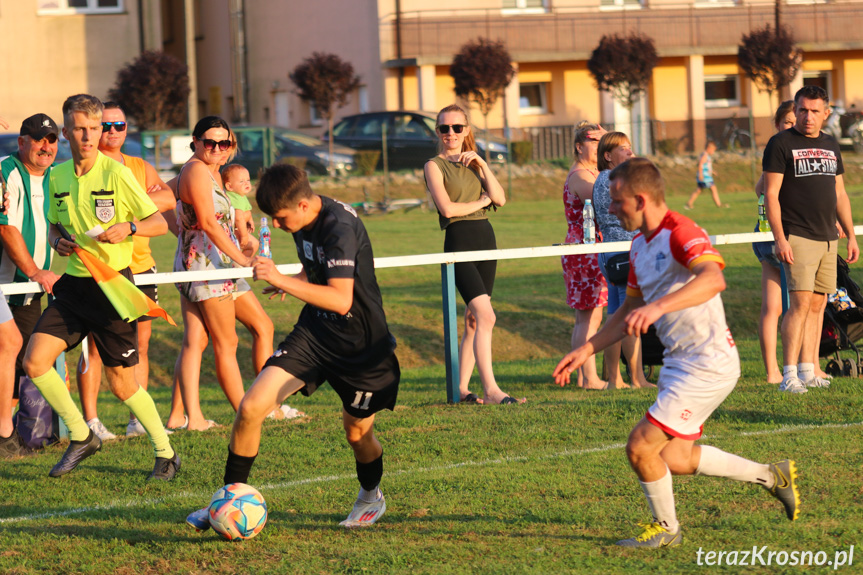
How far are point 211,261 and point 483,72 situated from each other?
27489mm

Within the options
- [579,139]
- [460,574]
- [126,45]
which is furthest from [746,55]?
[460,574]

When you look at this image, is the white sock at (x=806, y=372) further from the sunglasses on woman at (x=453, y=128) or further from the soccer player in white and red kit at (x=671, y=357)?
the soccer player in white and red kit at (x=671, y=357)

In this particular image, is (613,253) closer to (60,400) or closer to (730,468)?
(730,468)

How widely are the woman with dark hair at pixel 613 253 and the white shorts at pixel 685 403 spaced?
3427 mm

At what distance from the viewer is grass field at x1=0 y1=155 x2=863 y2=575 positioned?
4977 millimetres

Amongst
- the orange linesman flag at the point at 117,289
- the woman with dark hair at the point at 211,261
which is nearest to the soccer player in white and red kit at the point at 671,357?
the orange linesman flag at the point at 117,289

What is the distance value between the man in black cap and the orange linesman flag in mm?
784

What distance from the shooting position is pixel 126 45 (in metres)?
39.4

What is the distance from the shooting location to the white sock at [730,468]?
4977 millimetres

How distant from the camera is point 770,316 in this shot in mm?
8820

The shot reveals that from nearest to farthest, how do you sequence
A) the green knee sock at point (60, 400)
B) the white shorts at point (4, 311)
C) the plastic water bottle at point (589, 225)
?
1. the green knee sock at point (60, 400)
2. the white shorts at point (4, 311)
3. the plastic water bottle at point (589, 225)

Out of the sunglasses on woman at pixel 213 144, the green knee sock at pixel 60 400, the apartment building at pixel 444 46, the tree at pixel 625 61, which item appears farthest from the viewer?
the apartment building at pixel 444 46

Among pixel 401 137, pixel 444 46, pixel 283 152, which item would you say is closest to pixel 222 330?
pixel 283 152

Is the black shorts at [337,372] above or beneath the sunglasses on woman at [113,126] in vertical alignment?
beneath
